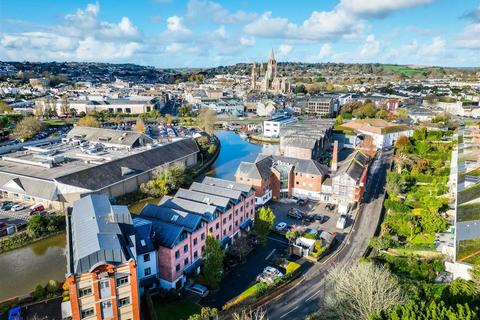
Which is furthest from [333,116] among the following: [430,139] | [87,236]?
[87,236]

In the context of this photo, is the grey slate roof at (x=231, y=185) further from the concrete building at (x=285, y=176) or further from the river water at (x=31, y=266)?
the river water at (x=31, y=266)

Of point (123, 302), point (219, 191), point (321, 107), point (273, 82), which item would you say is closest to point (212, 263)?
point (123, 302)

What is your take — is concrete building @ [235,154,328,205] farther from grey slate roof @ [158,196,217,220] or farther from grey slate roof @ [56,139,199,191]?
grey slate roof @ [56,139,199,191]

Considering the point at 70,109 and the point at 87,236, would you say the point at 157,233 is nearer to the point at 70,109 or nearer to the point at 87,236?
the point at 87,236

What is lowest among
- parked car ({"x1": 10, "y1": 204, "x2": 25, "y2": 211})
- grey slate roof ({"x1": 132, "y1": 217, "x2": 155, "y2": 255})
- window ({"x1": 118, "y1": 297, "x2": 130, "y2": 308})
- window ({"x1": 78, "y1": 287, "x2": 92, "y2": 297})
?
parked car ({"x1": 10, "y1": 204, "x2": 25, "y2": 211})

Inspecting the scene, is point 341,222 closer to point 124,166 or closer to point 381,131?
point 124,166

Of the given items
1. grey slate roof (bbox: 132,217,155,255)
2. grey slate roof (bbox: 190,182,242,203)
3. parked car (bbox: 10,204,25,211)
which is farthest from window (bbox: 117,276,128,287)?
parked car (bbox: 10,204,25,211)
